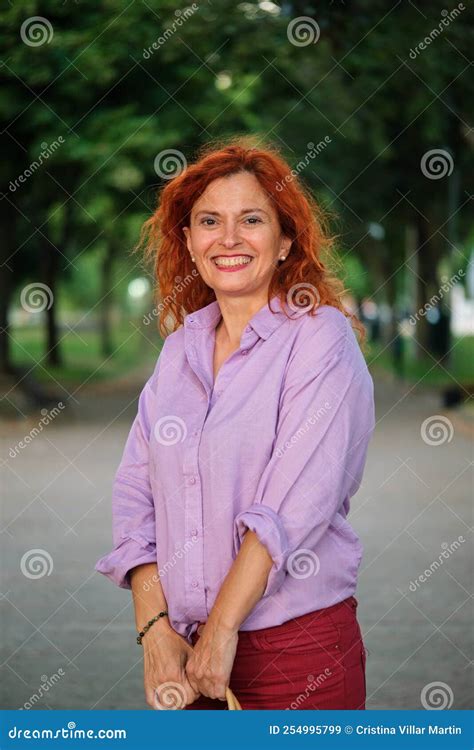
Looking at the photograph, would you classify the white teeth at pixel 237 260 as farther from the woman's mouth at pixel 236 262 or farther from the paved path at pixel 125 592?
the paved path at pixel 125 592

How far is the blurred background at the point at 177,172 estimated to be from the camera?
6953mm

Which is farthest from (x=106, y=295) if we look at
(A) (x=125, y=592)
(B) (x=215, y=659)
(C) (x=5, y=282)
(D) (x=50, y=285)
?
(B) (x=215, y=659)

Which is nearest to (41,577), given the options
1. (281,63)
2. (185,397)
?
(185,397)

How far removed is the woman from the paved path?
9.93 ft

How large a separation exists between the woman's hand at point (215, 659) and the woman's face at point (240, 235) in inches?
31.8

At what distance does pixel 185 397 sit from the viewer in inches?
117

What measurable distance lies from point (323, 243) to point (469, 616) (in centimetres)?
482

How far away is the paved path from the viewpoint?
6207mm

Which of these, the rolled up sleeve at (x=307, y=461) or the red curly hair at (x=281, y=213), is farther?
the red curly hair at (x=281, y=213)

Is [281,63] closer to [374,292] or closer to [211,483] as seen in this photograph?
[211,483]

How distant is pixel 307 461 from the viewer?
2764mm

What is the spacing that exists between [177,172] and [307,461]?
14693mm

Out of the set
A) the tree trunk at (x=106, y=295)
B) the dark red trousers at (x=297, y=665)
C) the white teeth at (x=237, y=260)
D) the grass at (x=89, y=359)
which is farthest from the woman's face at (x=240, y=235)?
the tree trunk at (x=106, y=295)

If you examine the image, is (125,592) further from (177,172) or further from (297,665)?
(177,172)
